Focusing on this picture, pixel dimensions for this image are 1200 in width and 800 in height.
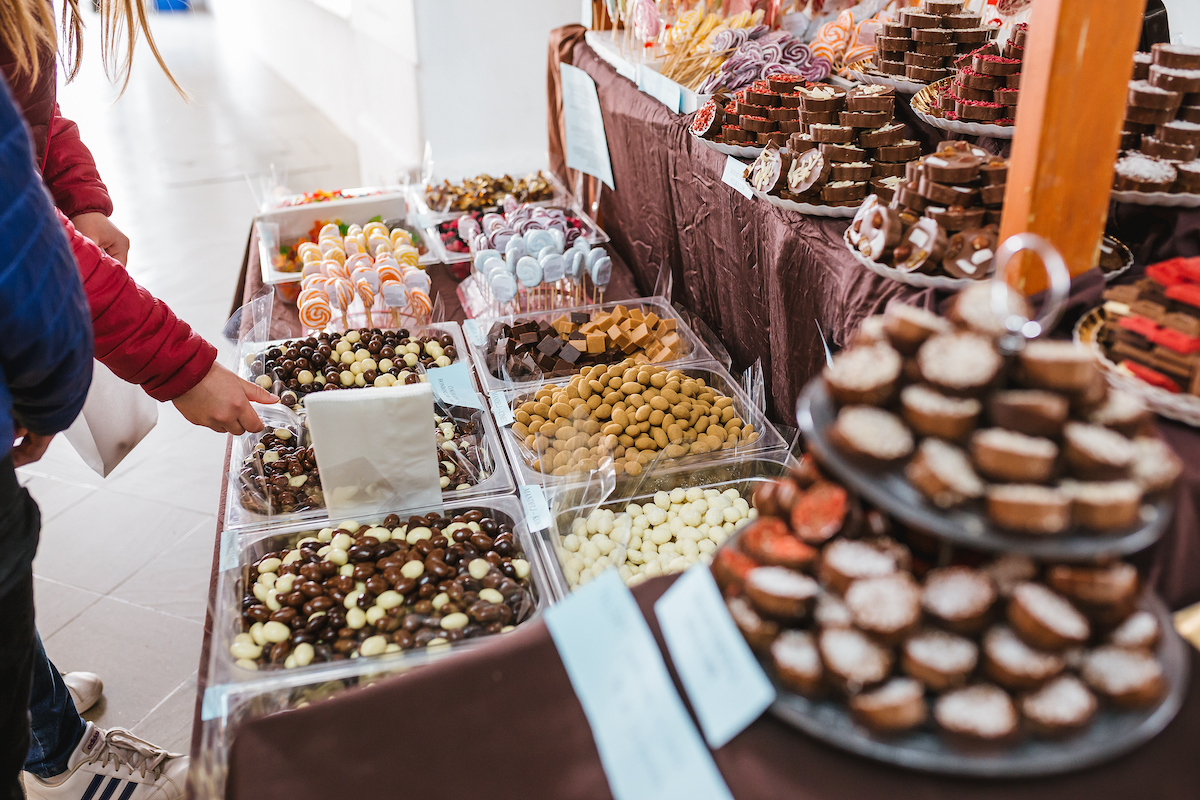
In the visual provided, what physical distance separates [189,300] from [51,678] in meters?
2.99

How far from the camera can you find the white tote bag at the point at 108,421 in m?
1.81

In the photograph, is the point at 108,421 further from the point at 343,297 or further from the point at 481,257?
the point at 481,257

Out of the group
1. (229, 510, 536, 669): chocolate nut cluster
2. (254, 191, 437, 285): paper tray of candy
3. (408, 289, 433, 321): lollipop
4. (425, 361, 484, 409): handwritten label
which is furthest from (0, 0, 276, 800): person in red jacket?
(254, 191, 437, 285): paper tray of candy

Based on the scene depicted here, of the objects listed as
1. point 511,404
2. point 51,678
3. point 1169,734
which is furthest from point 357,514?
point 1169,734

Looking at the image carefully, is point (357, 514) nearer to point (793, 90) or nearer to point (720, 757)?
point (720, 757)

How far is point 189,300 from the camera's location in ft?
14.0

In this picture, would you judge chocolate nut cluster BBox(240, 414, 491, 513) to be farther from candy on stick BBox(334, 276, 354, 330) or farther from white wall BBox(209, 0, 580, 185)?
white wall BBox(209, 0, 580, 185)

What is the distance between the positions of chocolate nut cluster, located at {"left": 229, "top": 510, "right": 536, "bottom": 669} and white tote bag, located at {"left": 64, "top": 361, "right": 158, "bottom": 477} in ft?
2.14

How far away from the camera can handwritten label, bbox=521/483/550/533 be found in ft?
4.96

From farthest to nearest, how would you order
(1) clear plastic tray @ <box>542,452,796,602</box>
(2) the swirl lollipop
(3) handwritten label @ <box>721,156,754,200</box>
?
1. (2) the swirl lollipop
2. (3) handwritten label @ <box>721,156,754,200</box>
3. (1) clear plastic tray @ <box>542,452,796,602</box>

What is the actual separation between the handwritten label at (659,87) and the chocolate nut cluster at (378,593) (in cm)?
132

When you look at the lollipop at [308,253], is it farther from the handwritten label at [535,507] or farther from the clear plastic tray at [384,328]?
the handwritten label at [535,507]

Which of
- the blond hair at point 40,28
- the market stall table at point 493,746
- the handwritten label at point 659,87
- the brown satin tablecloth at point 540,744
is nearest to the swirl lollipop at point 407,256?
the handwritten label at point 659,87

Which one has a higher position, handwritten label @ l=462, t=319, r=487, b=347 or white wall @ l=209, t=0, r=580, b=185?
white wall @ l=209, t=0, r=580, b=185
